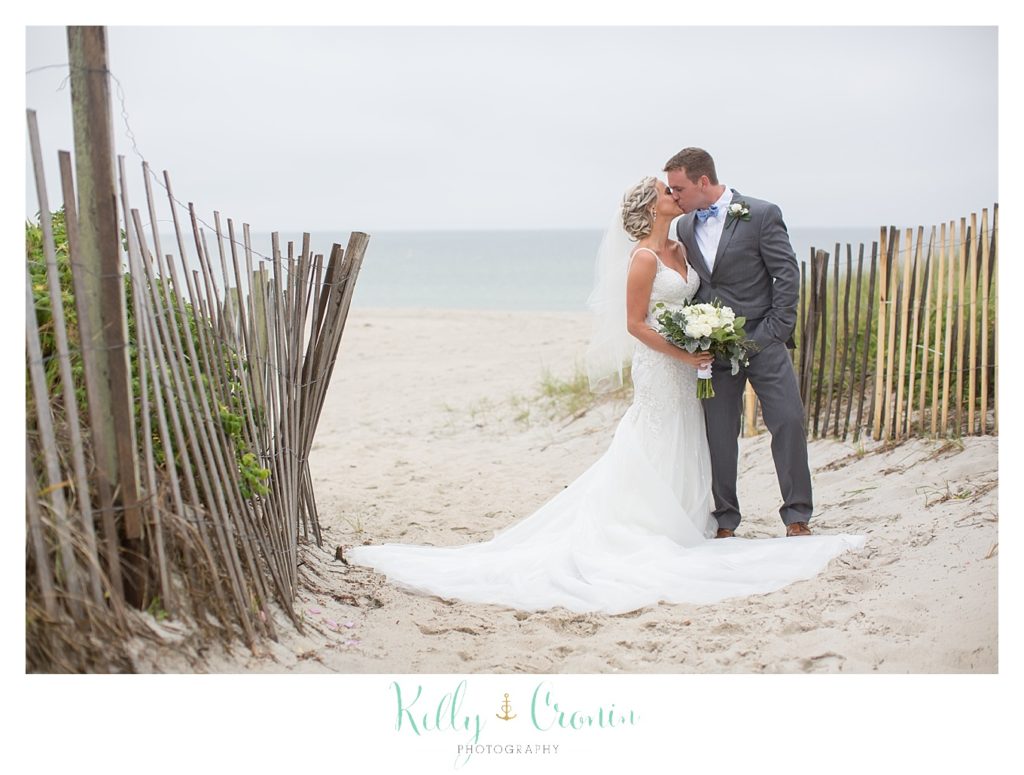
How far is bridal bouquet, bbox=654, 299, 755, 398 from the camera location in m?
4.25

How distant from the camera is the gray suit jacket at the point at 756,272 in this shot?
174 inches

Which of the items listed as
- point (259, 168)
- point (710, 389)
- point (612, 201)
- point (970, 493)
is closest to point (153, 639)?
point (710, 389)

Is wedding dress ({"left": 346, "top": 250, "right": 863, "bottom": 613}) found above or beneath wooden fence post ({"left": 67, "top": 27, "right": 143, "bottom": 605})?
beneath

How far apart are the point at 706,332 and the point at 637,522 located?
0.94 meters

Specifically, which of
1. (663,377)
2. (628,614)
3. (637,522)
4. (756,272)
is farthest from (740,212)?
(628,614)

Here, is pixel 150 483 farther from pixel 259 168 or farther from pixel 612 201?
pixel 612 201

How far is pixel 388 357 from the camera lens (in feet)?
39.4

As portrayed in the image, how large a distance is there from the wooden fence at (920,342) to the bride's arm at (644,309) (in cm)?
174

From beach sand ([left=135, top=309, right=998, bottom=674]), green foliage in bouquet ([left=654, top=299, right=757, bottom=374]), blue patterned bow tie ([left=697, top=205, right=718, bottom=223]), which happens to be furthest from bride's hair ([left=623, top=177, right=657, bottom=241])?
beach sand ([left=135, top=309, right=998, bottom=674])

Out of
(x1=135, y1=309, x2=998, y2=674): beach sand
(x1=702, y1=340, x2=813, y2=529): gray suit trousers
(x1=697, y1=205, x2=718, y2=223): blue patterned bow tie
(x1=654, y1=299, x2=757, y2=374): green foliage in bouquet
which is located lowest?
(x1=135, y1=309, x2=998, y2=674): beach sand

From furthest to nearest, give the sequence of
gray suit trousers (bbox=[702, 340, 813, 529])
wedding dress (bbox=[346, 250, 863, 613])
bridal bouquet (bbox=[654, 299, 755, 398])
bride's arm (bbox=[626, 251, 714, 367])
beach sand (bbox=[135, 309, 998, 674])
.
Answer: gray suit trousers (bbox=[702, 340, 813, 529])
bride's arm (bbox=[626, 251, 714, 367])
bridal bouquet (bbox=[654, 299, 755, 398])
wedding dress (bbox=[346, 250, 863, 613])
beach sand (bbox=[135, 309, 998, 674])

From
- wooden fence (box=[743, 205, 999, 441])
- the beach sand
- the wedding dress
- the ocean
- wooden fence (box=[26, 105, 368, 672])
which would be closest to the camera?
wooden fence (box=[26, 105, 368, 672])

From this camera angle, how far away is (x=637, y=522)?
4355mm
